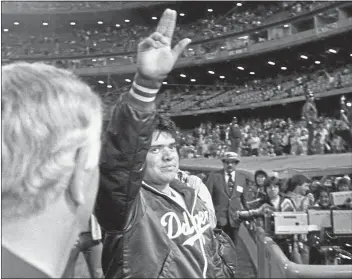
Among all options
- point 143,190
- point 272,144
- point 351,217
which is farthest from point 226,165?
point 272,144

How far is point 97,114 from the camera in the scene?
0.57m

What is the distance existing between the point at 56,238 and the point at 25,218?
0.11 feet

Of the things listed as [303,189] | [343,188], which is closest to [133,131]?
[303,189]

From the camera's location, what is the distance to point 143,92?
2.78ft

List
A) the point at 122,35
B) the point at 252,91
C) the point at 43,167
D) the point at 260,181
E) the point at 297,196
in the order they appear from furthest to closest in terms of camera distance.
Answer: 1. the point at 122,35
2. the point at 252,91
3. the point at 260,181
4. the point at 297,196
5. the point at 43,167

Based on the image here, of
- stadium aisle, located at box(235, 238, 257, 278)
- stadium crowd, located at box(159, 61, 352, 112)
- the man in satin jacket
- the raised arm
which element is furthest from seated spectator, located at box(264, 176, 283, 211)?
stadium crowd, located at box(159, 61, 352, 112)

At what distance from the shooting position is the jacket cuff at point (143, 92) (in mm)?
829

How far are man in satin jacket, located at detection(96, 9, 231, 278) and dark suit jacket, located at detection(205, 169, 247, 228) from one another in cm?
203

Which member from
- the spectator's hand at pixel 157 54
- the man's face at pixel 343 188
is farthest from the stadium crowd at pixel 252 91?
the spectator's hand at pixel 157 54

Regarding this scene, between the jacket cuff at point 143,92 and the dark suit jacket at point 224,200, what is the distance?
260 cm

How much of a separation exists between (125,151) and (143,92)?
0.45 feet

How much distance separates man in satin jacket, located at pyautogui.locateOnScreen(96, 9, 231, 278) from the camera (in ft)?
2.72

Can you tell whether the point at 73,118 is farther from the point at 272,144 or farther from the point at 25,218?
the point at 272,144

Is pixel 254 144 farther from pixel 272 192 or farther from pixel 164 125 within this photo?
pixel 164 125
